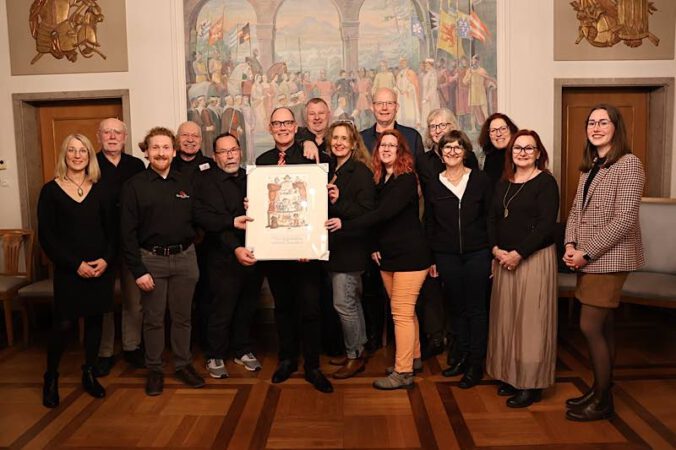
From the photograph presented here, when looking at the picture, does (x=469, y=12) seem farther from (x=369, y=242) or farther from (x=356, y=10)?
(x=369, y=242)

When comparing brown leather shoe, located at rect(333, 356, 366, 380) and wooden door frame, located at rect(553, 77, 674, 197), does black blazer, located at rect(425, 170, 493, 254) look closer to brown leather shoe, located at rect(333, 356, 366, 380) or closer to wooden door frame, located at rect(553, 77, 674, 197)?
brown leather shoe, located at rect(333, 356, 366, 380)

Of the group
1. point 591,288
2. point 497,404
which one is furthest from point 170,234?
point 591,288

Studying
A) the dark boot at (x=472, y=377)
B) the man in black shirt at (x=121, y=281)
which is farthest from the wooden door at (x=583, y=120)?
the man in black shirt at (x=121, y=281)

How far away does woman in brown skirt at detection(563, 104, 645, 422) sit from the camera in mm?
3113

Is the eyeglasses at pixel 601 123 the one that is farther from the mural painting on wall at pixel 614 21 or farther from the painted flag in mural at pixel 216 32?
the painted flag in mural at pixel 216 32

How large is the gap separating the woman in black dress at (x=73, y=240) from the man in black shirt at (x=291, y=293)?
1054 mm

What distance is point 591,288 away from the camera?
324 cm

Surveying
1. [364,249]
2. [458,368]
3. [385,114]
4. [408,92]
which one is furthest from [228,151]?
[408,92]

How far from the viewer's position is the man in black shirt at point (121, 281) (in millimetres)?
4200

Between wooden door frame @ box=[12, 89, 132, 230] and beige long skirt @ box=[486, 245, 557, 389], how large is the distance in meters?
4.03

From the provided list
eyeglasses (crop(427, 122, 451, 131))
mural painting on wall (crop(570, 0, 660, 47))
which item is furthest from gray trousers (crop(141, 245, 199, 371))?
mural painting on wall (crop(570, 0, 660, 47))

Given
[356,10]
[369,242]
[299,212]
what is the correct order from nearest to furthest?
[299,212]
[369,242]
[356,10]

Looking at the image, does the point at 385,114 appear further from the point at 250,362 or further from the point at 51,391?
the point at 51,391

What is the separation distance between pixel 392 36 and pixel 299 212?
9.30 ft
